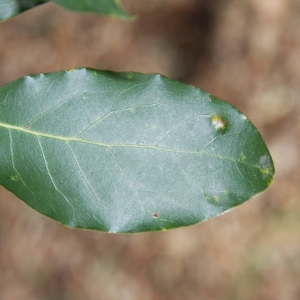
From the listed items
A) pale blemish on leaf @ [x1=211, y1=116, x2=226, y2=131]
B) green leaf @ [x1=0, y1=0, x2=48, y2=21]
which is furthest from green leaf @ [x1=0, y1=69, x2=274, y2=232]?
green leaf @ [x1=0, y1=0, x2=48, y2=21]

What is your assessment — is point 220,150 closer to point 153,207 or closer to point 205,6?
point 153,207

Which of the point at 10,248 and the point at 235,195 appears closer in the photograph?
the point at 235,195

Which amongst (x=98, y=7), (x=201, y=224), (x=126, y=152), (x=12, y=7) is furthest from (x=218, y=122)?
(x=201, y=224)

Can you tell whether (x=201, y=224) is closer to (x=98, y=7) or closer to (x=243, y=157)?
(x=243, y=157)

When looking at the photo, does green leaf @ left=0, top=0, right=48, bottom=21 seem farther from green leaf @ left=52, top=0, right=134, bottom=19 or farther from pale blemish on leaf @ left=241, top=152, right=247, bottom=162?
pale blemish on leaf @ left=241, top=152, right=247, bottom=162

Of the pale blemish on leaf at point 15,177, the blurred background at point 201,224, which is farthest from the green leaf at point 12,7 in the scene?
the blurred background at point 201,224

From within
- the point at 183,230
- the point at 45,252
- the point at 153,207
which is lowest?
the point at 45,252

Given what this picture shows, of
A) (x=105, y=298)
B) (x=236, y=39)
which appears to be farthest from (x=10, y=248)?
(x=236, y=39)
